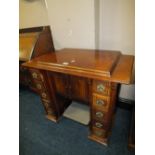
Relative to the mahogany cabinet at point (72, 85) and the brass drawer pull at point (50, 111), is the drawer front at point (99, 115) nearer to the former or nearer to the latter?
the mahogany cabinet at point (72, 85)

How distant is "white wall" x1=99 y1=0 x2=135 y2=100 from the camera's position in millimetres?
1227

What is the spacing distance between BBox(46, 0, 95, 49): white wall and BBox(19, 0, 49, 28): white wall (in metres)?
0.31

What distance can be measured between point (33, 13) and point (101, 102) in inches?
63.9

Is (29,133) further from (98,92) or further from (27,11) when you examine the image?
(27,11)

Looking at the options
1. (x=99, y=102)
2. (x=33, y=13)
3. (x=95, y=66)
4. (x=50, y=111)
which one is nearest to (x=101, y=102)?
(x=99, y=102)

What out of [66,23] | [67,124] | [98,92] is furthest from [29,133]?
[66,23]

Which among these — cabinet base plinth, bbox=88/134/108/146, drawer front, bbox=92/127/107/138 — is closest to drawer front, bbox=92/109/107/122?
drawer front, bbox=92/127/107/138

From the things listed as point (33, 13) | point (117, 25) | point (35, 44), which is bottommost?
point (35, 44)

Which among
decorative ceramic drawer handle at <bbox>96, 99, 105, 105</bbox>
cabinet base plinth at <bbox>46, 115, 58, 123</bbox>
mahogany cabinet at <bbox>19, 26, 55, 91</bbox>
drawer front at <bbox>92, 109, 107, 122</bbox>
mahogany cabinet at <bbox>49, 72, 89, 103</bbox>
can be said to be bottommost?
cabinet base plinth at <bbox>46, 115, 58, 123</bbox>

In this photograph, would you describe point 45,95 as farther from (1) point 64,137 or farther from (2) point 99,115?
(2) point 99,115

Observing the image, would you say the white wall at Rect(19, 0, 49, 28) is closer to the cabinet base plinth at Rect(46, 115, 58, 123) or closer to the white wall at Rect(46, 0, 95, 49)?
the white wall at Rect(46, 0, 95, 49)

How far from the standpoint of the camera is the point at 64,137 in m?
1.40

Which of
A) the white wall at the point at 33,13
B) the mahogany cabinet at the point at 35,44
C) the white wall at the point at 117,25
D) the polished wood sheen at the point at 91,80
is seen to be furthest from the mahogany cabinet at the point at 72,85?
the white wall at the point at 33,13
